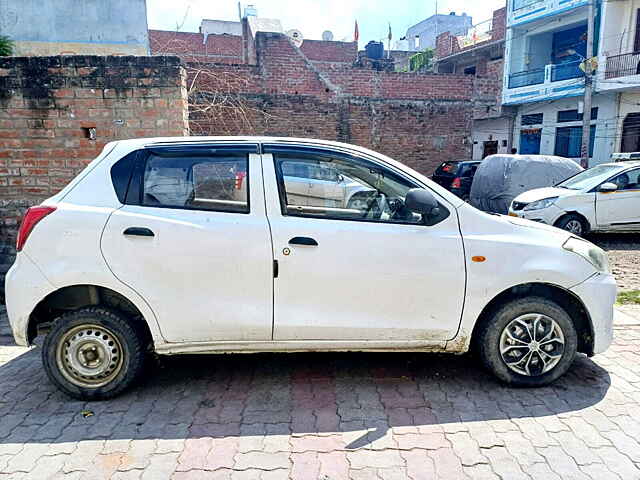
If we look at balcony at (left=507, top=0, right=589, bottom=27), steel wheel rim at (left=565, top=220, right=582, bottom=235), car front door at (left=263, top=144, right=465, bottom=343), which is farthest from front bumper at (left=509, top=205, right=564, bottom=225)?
balcony at (left=507, top=0, right=589, bottom=27)

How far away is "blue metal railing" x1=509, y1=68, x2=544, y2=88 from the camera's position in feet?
74.2

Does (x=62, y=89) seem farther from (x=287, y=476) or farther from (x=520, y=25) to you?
(x=520, y=25)

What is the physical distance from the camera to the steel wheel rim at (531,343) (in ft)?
10.6

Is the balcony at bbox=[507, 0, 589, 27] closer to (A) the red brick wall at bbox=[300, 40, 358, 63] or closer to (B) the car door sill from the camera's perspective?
(A) the red brick wall at bbox=[300, 40, 358, 63]

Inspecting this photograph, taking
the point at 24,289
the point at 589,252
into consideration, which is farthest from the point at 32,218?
the point at 589,252

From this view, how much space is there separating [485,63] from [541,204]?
22.4 m

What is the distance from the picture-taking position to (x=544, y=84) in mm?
21922

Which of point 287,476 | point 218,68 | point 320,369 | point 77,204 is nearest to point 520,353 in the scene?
point 320,369

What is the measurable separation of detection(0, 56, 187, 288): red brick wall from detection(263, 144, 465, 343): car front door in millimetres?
2733

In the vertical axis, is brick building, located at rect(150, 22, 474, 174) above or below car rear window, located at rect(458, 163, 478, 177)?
above

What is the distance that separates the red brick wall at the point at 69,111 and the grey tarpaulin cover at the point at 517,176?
8815 mm

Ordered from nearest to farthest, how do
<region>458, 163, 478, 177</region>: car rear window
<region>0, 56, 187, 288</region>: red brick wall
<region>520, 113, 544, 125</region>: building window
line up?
<region>0, 56, 187, 288</region>: red brick wall
<region>458, 163, 478, 177</region>: car rear window
<region>520, 113, 544, 125</region>: building window

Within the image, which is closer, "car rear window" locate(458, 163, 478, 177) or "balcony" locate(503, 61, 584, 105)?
"car rear window" locate(458, 163, 478, 177)

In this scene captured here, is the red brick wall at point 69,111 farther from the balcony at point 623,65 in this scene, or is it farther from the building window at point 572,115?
the building window at point 572,115
